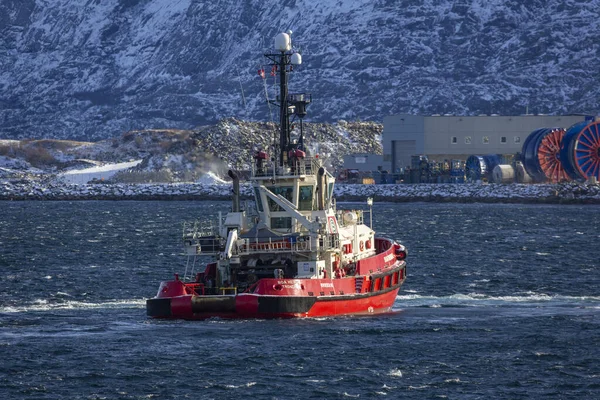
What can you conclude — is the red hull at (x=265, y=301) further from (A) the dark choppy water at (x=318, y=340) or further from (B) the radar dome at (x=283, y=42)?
(B) the radar dome at (x=283, y=42)

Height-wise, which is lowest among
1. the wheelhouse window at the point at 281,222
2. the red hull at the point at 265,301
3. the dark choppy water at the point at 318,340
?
the dark choppy water at the point at 318,340

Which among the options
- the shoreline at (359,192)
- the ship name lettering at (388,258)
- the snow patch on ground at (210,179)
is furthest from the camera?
the snow patch on ground at (210,179)

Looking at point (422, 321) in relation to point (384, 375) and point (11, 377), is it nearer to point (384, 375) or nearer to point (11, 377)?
point (384, 375)

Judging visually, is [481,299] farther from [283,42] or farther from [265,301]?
[283,42]

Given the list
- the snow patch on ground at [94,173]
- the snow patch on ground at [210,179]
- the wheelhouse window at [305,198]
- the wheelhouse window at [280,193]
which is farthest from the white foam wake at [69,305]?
the snow patch on ground at [94,173]

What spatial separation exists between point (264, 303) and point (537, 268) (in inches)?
1031

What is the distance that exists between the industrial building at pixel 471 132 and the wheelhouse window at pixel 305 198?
372ft

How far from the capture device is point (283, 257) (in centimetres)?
4769

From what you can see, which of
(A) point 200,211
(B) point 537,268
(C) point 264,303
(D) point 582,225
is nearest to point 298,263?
(C) point 264,303

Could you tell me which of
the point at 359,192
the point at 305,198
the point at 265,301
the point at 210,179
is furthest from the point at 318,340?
the point at 210,179

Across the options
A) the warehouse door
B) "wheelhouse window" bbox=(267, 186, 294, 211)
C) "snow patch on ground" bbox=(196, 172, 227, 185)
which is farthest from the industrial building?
"wheelhouse window" bbox=(267, 186, 294, 211)

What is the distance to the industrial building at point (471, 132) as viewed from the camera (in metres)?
161

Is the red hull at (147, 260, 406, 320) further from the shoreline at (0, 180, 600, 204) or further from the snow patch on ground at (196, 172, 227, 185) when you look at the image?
the snow patch on ground at (196, 172, 227, 185)

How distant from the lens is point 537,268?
6800 centimetres
